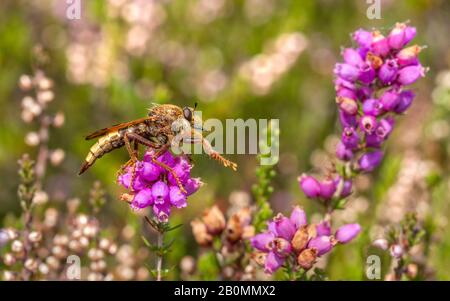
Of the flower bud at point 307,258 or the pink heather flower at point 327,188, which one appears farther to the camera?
the pink heather flower at point 327,188

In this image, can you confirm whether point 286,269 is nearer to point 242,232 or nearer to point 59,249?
point 242,232

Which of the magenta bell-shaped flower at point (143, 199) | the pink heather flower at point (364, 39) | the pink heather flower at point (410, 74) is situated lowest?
the magenta bell-shaped flower at point (143, 199)

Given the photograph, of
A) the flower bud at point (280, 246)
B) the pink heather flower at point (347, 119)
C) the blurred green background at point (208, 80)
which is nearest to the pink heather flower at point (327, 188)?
the pink heather flower at point (347, 119)

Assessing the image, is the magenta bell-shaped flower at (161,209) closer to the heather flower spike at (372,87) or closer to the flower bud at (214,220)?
the flower bud at (214,220)

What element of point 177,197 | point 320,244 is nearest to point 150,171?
point 177,197

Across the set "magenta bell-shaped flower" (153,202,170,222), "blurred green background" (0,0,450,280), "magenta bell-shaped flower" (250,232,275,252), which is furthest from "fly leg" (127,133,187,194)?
"blurred green background" (0,0,450,280)

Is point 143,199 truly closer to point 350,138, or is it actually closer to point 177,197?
point 177,197
